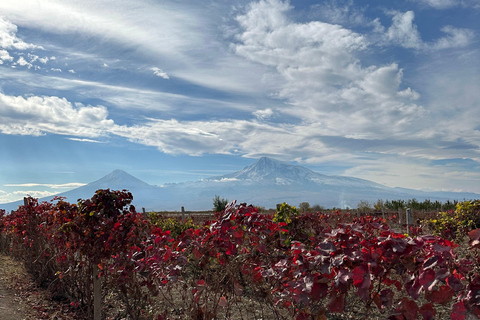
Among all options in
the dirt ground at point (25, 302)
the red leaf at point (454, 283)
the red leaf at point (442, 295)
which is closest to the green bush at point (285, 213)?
the dirt ground at point (25, 302)

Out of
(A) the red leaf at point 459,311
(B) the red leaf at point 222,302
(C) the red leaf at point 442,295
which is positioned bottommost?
(B) the red leaf at point 222,302

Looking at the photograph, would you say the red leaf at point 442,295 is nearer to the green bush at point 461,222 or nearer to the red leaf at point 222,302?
the red leaf at point 222,302

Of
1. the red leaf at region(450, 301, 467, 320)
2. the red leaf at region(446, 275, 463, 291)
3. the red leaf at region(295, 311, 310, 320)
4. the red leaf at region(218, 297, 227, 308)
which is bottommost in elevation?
the red leaf at region(218, 297, 227, 308)

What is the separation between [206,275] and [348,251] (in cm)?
167

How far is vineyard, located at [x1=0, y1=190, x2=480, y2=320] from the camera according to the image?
182 centimetres

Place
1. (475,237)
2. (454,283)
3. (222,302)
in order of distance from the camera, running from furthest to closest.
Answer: (222,302), (475,237), (454,283)

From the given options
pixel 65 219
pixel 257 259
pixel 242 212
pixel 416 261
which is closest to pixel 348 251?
pixel 416 261

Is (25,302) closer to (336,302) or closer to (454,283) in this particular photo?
(336,302)

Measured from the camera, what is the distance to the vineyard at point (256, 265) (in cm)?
182

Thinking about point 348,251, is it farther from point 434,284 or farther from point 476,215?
point 476,215

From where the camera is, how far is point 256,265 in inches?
135

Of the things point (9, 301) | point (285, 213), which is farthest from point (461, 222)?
point (9, 301)

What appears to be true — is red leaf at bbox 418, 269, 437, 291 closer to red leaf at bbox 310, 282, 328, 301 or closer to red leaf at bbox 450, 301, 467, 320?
red leaf at bbox 450, 301, 467, 320

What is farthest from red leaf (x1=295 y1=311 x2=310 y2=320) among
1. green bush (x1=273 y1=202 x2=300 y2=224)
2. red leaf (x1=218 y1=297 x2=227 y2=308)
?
green bush (x1=273 y1=202 x2=300 y2=224)
